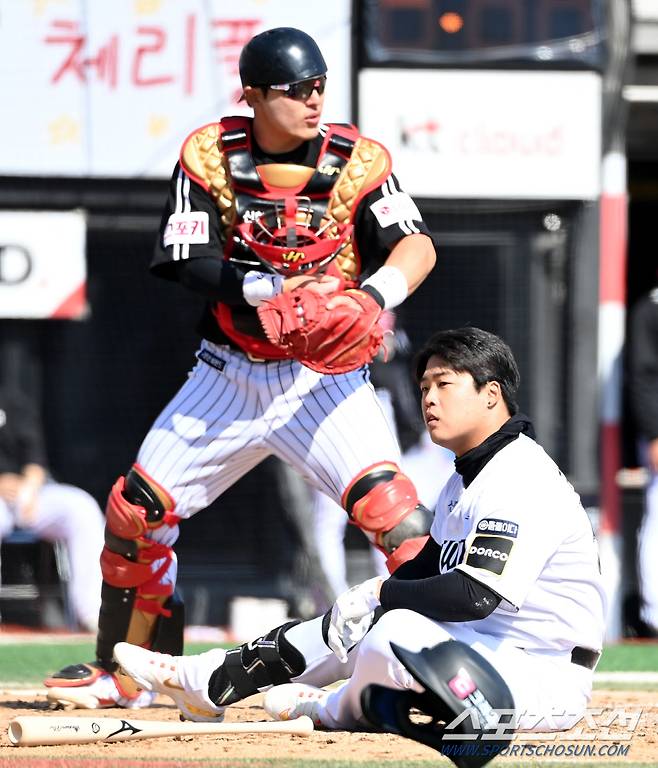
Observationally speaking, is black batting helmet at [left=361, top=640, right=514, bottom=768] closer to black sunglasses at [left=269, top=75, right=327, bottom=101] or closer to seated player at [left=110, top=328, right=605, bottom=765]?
seated player at [left=110, top=328, right=605, bottom=765]

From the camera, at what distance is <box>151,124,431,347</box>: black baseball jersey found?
488 centimetres

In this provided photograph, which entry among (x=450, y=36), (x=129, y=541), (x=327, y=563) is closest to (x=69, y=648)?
(x=327, y=563)

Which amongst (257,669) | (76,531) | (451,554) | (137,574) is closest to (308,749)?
(257,669)

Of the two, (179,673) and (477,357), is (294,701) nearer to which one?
(179,673)

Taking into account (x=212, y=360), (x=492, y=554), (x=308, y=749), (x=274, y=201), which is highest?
(x=274, y=201)

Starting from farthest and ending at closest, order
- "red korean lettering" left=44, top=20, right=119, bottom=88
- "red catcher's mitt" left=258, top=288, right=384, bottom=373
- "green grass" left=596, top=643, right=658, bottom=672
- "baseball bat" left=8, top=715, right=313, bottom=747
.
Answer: "red korean lettering" left=44, top=20, right=119, bottom=88 < "green grass" left=596, top=643, right=658, bottom=672 < "red catcher's mitt" left=258, top=288, right=384, bottom=373 < "baseball bat" left=8, top=715, right=313, bottom=747

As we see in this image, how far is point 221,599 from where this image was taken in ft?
29.2

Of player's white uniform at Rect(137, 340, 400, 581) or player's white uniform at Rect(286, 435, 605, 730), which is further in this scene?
player's white uniform at Rect(137, 340, 400, 581)

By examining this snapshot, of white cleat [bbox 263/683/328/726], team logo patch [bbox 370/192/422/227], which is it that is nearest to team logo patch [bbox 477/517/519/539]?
white cleat [bbox 263/683/328/726]

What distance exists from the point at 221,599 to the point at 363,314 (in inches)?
181

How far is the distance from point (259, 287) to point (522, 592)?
4.82 feet

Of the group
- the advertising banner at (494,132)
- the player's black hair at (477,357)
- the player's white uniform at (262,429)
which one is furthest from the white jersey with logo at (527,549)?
the advertising banner at (494,132)

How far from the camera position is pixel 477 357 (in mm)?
3842

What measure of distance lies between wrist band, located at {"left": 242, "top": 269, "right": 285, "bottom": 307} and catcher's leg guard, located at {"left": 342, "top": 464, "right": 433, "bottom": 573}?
0.57 meters
